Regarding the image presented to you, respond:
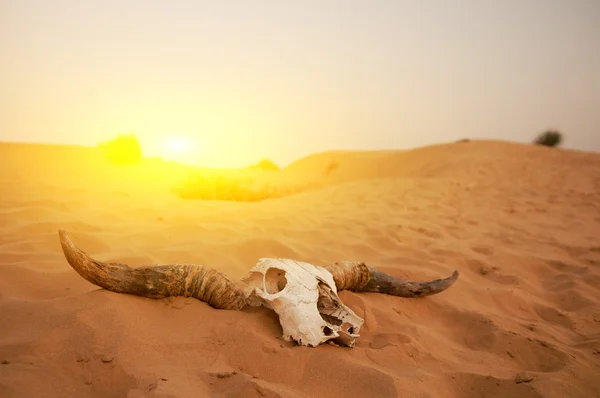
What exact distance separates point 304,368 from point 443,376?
2.45 feet

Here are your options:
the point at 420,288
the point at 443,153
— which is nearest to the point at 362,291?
the point at 420,288

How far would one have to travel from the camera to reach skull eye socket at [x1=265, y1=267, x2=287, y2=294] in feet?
7.25

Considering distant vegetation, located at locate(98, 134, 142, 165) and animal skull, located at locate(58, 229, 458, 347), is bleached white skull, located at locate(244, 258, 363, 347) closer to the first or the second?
animal skull, located at locate(58, 229, 458, 347)

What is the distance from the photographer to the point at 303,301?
2.00m

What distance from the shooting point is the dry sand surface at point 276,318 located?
157 centimetres

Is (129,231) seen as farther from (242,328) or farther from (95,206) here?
(242,328)

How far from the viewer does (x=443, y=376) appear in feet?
6.07

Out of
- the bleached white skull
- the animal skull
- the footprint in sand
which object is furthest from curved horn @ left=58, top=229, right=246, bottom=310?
the footprint in sand

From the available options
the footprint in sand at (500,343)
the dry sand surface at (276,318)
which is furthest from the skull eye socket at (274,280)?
the footprint in sand at (500,343)

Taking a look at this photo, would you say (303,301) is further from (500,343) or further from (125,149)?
(125,149)

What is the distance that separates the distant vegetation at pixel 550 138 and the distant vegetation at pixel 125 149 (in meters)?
18.7

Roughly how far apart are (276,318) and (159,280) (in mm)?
730

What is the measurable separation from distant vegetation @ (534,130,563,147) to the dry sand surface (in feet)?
42.6

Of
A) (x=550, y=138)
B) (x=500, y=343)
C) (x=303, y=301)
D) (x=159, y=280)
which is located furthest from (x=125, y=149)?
(x=550, y=138)
